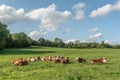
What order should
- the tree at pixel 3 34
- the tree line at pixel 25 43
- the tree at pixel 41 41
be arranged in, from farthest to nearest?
1. the tree at pixel 41 41
2. the tree line at pixel 25 43
3. the tree at pixel 3 34

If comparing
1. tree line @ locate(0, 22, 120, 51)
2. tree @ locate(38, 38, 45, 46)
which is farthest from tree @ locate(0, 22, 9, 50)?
tree @ locate(38, 38, 45, 46)

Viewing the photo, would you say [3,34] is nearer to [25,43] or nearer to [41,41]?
[25,43]

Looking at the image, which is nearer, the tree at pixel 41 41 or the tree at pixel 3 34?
the tree at pixel 3 34

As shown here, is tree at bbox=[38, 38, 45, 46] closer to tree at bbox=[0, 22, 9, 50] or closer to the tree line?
the tree line

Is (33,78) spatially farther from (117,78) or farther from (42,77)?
(117,78)

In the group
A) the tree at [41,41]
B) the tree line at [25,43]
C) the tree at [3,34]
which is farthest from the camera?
the tree at [41,41]

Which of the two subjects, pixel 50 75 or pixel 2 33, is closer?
pixel 50 75

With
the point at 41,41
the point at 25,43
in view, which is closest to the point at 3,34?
the point at 25,43

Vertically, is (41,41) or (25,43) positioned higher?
(41,41)

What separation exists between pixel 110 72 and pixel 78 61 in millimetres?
8910

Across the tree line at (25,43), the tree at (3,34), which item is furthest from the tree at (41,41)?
the tree at (3,34)

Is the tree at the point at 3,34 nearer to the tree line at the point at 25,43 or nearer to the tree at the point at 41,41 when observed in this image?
the tree line at the point at 25,43

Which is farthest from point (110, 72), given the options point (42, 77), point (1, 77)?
point (1, 77)

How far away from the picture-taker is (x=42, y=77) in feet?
60.0
